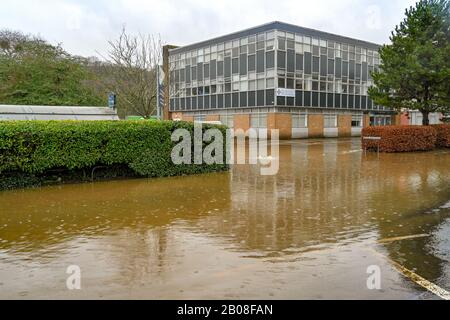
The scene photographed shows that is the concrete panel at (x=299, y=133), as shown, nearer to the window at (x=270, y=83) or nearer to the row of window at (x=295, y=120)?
the row of window at (x=295, y=120)

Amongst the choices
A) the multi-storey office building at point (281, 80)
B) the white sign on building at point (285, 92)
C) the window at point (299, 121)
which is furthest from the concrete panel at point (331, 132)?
the white sign on building at point (285, 92)

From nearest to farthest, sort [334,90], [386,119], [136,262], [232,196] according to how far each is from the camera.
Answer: [136,262] < [232,196] < [334,90] < [386,119]

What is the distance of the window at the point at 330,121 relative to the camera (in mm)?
39844

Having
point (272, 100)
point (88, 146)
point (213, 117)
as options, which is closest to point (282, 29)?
point (272, 100)

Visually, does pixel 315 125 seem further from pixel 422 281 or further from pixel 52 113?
pixel 422 281

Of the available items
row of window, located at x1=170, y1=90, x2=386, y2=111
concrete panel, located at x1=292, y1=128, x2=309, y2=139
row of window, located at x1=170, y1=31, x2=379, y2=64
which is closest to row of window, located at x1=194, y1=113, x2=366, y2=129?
→ concrete panel, located at x1=292, y1=128, x2=309, y2=139

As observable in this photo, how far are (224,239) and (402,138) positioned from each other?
16.8m

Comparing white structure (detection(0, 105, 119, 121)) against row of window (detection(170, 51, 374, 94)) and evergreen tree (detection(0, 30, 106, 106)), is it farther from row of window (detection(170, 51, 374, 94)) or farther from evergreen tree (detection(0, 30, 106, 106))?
row of window (detection(170, 51, 374, 94))

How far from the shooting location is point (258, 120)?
122 feet

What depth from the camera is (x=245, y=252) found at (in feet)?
17.5

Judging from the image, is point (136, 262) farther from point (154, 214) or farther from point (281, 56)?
point (281, 56)

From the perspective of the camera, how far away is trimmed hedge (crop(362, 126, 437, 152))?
20.2m

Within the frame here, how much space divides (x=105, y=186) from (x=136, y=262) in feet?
19.8

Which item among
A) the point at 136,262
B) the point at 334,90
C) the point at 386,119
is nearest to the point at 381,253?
the point at 136,262
